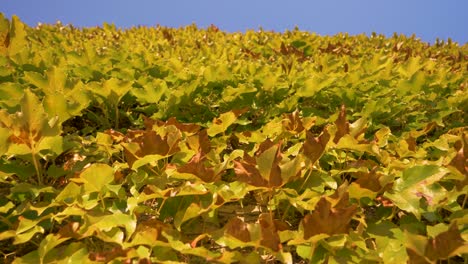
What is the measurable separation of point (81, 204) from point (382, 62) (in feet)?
10.2

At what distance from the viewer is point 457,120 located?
3158 millimetres

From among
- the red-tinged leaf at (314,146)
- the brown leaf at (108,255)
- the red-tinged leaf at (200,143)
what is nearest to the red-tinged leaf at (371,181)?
the red-tinged leaf at (314,146)

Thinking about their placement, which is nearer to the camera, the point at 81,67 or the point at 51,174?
the point at 51,174

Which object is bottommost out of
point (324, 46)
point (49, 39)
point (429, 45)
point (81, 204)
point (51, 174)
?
point (81, 204)

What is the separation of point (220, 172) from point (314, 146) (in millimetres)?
414

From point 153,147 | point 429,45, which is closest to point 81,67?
point 153,147

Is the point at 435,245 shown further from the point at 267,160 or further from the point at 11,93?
the point at 11,93

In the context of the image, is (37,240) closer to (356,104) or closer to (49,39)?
(356,104)

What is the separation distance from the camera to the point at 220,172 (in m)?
1.64

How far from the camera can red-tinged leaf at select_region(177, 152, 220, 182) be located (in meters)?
1.62

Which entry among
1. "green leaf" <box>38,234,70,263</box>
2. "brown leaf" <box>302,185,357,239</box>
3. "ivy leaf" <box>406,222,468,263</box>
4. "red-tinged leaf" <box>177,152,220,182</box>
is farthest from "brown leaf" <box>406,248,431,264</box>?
"green leaf" <box>38,234,70,263</box>

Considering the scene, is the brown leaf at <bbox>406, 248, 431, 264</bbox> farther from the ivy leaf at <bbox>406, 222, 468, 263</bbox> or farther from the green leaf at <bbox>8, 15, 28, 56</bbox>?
the green leaf at <bbox>8, 15, 28, 56</bbox>

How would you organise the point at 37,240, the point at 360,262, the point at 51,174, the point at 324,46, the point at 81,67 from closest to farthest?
the point at 360,262
the point at 37,240
the point at 51,174
the point at 81,67
the point at 324,46

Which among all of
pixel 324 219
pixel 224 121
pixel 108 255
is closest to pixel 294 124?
pixel 224 121
